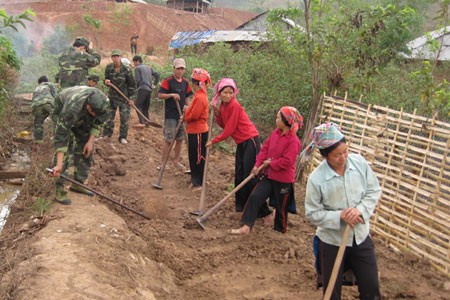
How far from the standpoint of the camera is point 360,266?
10.2 ft

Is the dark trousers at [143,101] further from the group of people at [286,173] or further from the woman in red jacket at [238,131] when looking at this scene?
the woman in red jacket at [238,131]

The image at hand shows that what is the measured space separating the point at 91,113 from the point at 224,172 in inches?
140

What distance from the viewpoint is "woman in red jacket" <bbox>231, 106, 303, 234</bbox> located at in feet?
15.9

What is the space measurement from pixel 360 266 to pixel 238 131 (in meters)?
2.87

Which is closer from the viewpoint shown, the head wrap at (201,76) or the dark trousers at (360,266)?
the dark trousers at (360,266)

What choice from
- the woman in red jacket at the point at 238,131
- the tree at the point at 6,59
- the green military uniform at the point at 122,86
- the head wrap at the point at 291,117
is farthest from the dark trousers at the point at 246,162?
the tree at the point at 6,59

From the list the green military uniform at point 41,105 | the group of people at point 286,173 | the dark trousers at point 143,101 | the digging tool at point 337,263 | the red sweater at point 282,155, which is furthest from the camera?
the dark trousers at point 143,101

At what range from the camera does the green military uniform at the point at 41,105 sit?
832 centimetres

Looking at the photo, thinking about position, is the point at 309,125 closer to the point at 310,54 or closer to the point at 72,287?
the point at 310,54

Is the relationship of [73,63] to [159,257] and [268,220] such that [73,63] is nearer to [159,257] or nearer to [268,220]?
[268,220]

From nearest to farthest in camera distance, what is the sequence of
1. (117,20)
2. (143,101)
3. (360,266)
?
(360,266) < (143,101) < (117,20)

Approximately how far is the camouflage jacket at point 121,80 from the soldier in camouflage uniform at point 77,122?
127 inches

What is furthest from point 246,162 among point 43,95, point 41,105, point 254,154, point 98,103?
point 43,95

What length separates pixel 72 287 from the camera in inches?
131
